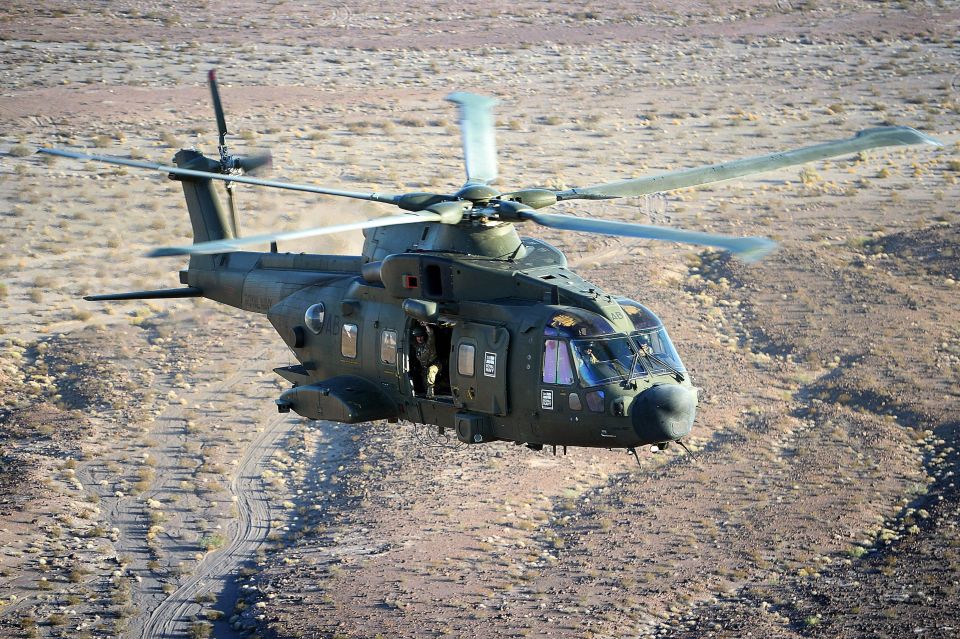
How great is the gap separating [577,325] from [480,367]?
1860 millimetres

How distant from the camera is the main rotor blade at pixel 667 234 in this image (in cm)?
1698

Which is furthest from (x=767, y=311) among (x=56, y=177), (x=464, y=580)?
(x=56, y=177)

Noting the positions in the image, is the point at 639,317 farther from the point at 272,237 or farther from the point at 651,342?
the point at 272,237

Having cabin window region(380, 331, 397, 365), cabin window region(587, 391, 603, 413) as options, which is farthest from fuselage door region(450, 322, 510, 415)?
cabin window region(587, 391, 603, 413)

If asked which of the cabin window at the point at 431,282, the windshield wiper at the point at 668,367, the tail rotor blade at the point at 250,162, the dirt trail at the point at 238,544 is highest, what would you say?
the tail rotor blade at the point at 250,162

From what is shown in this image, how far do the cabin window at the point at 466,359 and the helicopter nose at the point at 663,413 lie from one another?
2976 millimetres

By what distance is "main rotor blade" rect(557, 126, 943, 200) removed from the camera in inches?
852

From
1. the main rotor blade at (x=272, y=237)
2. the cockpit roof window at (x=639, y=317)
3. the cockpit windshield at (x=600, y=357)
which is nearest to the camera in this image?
the main rotor blade at (x=272, y=237)

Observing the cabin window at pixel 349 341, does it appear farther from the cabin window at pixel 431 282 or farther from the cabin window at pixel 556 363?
the cabin window at pixel 556 363

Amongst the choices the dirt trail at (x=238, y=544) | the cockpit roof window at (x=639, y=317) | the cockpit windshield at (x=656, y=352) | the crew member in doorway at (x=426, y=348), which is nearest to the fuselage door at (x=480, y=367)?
the crew member in doorway at (x=426, y=348)

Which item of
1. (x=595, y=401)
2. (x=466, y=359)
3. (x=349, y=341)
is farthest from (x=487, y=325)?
(x=349, y=341)

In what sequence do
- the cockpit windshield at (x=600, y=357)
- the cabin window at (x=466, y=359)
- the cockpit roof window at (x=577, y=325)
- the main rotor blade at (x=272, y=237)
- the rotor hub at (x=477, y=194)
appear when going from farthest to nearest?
1. the rotor hub at (x=477, y=194)
2. the cabin window at (x=466, y=359)
3. the cockpit roof window at (x=577, y=325)
4. the cockpit windshield at (x=600, y=357)
5. the main rotor blade at (x=272, y=237)

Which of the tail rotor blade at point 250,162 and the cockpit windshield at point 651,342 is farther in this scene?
the tail rotor blade at point 250,162

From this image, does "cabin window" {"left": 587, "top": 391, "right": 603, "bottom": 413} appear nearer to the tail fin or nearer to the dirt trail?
the tail fin
